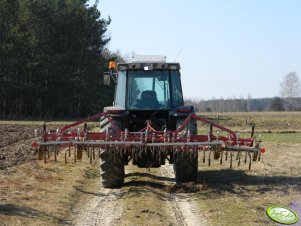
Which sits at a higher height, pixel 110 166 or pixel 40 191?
pixel 110 166

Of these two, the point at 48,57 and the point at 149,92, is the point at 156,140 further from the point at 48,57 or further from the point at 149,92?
the point at 48,57

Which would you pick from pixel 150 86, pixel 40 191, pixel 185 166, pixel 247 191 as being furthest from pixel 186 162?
pixel 40 191

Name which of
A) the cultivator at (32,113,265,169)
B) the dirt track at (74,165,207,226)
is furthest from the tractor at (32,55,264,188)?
the dirt track at (74,165,207,226)

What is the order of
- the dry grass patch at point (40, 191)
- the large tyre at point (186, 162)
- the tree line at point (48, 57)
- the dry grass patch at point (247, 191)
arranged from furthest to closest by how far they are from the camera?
the tree line at point (48, 57), the large tyre at point (186, 162), the dry grass patch at point (247, 191), the dry grass patch at point (40, 191)

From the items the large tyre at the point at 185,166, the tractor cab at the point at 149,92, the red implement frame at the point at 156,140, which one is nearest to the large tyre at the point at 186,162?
the large tyre at the point at 185,166

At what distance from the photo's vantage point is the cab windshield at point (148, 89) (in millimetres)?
10336

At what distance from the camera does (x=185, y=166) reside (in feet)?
30.9

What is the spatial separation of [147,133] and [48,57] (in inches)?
1241

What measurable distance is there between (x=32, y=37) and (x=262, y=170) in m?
29.9

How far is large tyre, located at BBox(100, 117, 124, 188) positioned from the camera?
9.20 meters

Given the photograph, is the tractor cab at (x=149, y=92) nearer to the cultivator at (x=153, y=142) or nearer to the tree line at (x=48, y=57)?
the cultivator at (x=153, y=142)

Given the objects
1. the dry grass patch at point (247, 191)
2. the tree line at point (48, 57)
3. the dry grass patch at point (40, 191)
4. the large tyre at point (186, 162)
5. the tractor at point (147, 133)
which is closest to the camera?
the dry grass patch at point (40, 191)

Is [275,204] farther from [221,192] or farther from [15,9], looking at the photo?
[15,9]

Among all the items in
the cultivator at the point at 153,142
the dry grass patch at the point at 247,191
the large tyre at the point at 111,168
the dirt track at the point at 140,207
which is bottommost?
the dirt track at the point at 140,207
